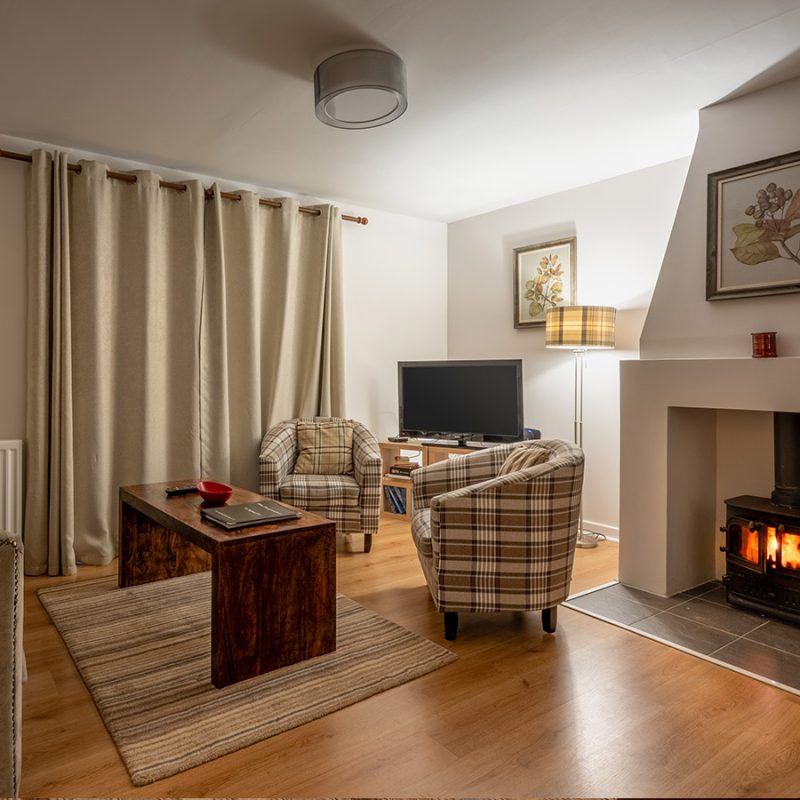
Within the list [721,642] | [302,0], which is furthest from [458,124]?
[721,642]

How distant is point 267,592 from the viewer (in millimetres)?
2246

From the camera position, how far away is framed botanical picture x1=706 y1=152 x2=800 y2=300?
2727 millimetres

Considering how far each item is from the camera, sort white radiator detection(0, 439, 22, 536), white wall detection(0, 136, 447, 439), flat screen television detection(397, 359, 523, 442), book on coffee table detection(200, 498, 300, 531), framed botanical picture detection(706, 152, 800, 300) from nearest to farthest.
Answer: book on coffee table detection(200, 498, 300, 531)
framed botanical picture detection(706, 152, 800, 300)
white radiator detection(0, 439, 22, 536)
flat screen television detection(397, 359, 523, 442)
white wall detection(0, 136, 447, 439)

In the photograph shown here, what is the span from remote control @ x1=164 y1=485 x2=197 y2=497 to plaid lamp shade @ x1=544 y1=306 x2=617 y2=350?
7.53 feet

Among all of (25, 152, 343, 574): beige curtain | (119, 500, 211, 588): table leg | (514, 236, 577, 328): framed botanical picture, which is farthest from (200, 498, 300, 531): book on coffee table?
(514, 236, 577, 328): framed botanical picture

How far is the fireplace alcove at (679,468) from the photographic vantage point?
9.95 ft

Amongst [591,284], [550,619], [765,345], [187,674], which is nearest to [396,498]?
[591,284]

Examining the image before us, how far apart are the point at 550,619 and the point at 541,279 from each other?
8.68ft

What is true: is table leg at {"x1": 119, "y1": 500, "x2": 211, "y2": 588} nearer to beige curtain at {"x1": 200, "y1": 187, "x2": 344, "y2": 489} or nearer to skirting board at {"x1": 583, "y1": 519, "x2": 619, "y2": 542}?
beige curtain at {"x1": 200, "y1": 187, "x2": 344, "y2": 489}

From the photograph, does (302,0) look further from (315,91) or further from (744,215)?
(744,215)

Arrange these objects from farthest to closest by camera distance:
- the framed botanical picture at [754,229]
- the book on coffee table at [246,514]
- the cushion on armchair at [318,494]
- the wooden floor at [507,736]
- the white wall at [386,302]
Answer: the white wall at [386,302] < the cushion on armchair at [318,494] < the framed botanical picture at [754,229] < the book on coffee table at [246,514] < the wooden floor at [507,736]

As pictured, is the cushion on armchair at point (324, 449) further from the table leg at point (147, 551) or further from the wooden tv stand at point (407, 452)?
the table leg at point (147, 551)

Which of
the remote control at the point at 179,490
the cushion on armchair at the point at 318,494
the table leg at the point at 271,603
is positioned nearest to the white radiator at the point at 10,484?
the remote control at the point at 179,490

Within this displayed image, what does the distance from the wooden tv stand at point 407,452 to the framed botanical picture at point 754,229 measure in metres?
1.95
